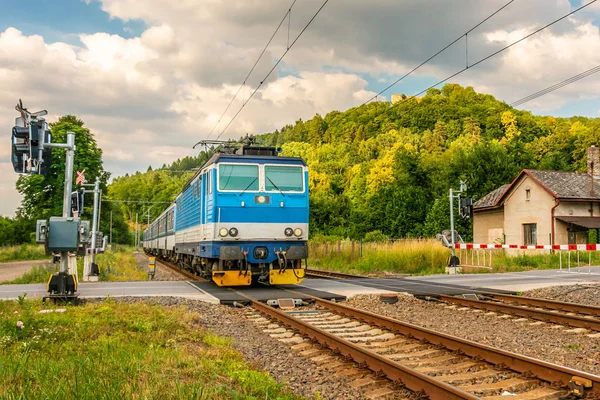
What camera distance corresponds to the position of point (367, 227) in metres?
62.2

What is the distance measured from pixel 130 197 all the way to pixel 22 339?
10131cm

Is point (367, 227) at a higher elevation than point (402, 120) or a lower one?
lower

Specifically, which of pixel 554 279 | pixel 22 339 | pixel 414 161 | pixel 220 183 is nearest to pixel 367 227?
pixel 414 161

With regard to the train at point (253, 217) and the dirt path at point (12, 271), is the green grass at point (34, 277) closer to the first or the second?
the dirt path at point (12, 271)

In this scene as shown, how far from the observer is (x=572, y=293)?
551 inches

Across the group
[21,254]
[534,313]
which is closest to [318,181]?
[21,254]

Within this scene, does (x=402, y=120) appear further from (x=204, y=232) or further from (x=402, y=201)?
(x=204, y=232)

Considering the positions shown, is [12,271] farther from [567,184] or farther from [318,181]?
[318,181]

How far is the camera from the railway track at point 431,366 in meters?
5.29

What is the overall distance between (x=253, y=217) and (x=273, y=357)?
7340 millimetres

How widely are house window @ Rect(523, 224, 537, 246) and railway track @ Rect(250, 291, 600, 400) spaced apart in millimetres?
30627

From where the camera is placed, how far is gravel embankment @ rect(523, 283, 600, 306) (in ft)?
A: 43.2

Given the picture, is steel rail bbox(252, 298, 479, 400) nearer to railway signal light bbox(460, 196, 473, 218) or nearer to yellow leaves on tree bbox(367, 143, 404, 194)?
railway signal light bbox(460, 196, 473, 218)

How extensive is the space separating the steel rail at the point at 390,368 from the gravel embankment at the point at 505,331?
80.5 inches
